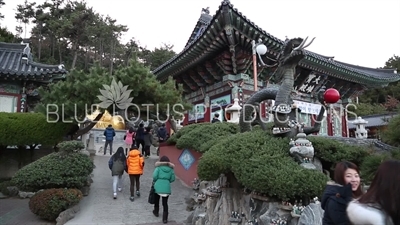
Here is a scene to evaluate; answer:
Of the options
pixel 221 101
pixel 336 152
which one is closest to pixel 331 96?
pixel 336 152

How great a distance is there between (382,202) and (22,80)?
1489 centimetres

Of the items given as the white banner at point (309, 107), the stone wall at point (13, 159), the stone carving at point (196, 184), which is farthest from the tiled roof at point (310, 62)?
the stone wall at point (13, 159)

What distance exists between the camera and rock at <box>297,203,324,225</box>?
440 cm

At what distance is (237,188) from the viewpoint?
20.3ft

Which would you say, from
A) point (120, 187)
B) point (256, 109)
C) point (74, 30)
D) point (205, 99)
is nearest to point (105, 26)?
point (74, 30)

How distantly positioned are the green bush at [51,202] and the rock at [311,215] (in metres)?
5.56

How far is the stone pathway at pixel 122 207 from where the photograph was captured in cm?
724

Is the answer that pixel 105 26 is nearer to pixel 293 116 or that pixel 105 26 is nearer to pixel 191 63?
pixel 191 63

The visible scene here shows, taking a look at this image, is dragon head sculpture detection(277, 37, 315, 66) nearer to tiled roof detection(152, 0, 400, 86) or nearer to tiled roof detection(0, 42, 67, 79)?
tiled roof detection(152, 0, 400, 86)

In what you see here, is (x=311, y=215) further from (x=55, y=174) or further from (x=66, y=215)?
(x=55, y=174)

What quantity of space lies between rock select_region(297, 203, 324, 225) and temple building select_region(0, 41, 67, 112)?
12.2 m

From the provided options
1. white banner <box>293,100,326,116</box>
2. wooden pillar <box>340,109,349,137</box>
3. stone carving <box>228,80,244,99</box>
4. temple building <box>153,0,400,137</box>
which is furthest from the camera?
wooden pillar <box>340,109,349,137</box>

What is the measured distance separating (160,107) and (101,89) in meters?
2.10

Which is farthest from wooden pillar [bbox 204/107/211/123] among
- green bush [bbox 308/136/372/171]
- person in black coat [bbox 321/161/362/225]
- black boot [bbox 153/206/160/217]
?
person in black coat [bbox 321/161/362/225]
